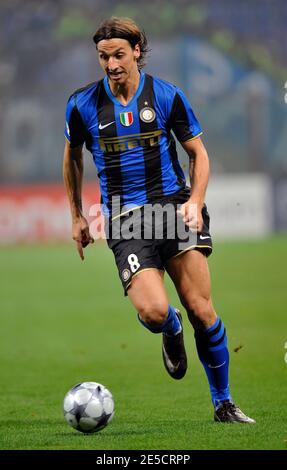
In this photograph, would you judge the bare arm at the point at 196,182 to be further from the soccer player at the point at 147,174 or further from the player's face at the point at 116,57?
the player's face at the point at 116,57

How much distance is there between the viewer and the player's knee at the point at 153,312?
19.9 ft

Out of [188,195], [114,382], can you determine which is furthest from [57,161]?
[188,195]

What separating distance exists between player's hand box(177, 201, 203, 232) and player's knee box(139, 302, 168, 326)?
50 centimetres

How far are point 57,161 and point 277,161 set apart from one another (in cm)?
736

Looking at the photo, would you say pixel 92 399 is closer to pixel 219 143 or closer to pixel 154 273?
pixel 154 273

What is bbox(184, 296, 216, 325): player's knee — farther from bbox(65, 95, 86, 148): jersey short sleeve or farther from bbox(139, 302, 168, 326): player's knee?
bbox(65, 95, 86, 148): jersey short sleeve

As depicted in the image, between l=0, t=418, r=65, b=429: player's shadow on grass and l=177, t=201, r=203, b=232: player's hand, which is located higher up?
l=177, t=201, r=203, b=232: player's hand

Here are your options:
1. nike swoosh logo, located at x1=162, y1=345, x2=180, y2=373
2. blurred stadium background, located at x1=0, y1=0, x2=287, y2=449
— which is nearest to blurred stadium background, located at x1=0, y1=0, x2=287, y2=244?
blurred stadium background, located at x1=0, y1=0, x2=287, y2=449

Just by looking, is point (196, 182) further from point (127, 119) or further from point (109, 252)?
point (109, 252)

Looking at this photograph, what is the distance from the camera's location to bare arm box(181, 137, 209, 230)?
6043 millimetres

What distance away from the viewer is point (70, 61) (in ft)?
116

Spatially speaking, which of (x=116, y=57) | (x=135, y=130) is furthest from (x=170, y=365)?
(x=116, y=57)

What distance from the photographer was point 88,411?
19.4 ft
